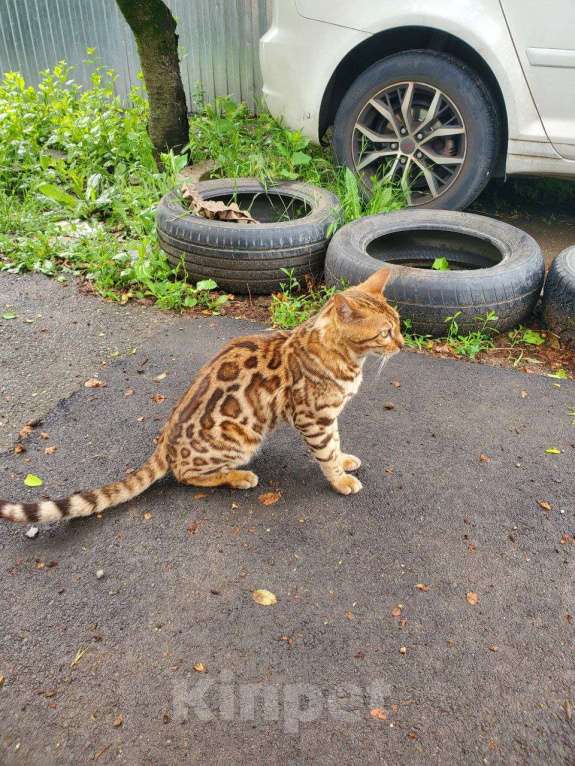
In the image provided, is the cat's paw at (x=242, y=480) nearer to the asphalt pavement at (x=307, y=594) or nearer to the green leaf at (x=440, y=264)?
the asphalt pavement at (x=307, y=594)

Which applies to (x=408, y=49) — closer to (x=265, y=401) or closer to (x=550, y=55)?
(x=550, y=55)

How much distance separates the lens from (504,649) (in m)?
2.45

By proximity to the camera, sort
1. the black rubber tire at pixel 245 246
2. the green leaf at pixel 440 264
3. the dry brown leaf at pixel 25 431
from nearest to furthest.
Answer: the dry brown leaf at pixel 25 431 → the black rubber tire at pixel 245 246 → the green leaf at pixel 440 264

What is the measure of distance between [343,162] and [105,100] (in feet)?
15.3

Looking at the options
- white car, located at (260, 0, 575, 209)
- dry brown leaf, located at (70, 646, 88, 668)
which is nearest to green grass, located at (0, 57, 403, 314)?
white car, located at (260, 0, 575, 209)

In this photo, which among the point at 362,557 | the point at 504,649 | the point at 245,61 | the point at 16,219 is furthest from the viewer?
the point at 245,61

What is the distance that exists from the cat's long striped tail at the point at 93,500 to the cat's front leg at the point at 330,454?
2.45 ft

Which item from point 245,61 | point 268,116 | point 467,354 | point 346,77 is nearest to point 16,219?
point 268,116

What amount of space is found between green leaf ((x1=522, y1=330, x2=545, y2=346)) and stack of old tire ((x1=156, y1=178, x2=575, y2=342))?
4.4 inches

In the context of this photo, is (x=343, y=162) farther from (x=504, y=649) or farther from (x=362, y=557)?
(x=504, y=649)

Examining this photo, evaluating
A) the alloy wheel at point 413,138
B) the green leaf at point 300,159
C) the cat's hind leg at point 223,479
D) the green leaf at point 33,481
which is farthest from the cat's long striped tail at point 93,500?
the green leaf at point 300,159

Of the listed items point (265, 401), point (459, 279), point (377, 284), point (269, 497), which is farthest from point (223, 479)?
point (459, 279)

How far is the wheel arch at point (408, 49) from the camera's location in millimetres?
5086

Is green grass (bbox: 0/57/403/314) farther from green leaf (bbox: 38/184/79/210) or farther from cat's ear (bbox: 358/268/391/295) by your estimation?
cat's ear (bbox: 358/268/391/295)
